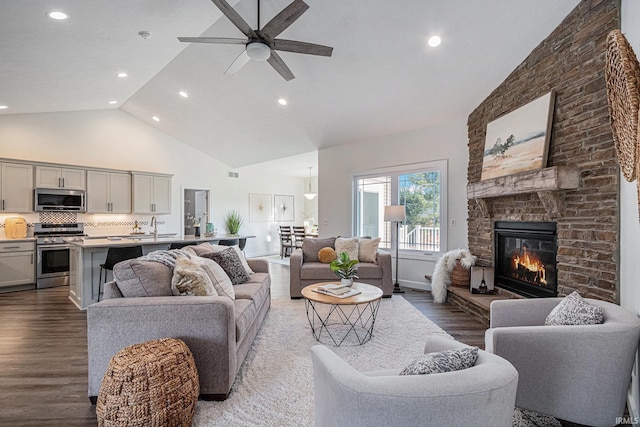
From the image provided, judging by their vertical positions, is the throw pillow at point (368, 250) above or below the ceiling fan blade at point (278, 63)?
below

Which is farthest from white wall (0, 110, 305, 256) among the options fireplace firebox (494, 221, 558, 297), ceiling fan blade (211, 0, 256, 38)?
fireplace firebox (494, 221, 558, 297)

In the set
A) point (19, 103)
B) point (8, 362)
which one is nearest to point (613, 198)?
point (8, 362)

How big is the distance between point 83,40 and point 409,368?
14.6 feet

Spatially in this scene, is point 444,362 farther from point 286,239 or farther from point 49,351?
point 286,239

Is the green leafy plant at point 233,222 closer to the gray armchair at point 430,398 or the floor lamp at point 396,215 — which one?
the floor lamp at point 396,215

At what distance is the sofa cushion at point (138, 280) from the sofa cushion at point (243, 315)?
0.57m

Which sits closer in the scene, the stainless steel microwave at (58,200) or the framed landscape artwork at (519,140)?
the framed landscape artwork at (519,140)

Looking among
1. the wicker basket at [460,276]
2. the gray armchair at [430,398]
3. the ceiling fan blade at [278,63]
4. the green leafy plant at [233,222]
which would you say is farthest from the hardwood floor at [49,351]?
Result: the green leafy plant at [233,222]

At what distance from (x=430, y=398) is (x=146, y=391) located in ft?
4.97

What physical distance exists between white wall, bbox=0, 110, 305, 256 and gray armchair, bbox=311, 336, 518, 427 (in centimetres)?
718

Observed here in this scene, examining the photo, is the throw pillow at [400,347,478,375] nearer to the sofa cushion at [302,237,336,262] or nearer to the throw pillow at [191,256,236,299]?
the throw pillow at [191,256,236,299]

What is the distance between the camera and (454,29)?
3365 mm

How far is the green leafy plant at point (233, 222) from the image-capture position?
900cm

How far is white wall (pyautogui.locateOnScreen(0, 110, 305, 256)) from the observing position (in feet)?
19.7
